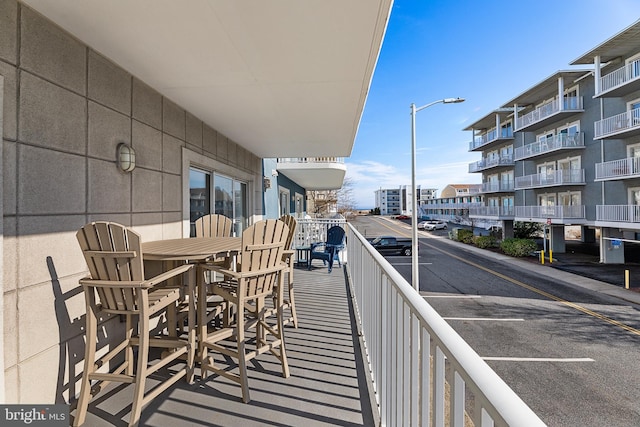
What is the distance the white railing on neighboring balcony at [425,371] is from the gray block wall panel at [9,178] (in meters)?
1.94

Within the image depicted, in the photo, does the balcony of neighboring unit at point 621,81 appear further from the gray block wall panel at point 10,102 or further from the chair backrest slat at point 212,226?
the gray block wall panel at point 10,102

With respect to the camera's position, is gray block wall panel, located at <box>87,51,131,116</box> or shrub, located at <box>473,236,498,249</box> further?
shrub, located at <box>473,236,498,249</box>

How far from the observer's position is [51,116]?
1.78 m

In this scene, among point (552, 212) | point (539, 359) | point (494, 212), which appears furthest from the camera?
point (494, 212)

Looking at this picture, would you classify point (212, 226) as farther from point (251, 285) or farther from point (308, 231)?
point (308, 231)

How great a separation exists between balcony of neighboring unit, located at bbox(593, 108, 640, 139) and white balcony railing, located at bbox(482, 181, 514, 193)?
7.09 m

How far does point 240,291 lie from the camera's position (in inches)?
74.8

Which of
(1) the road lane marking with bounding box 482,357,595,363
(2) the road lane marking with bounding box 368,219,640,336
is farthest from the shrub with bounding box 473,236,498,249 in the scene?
(1) the road lane marking with bounding box 482,357,595,363

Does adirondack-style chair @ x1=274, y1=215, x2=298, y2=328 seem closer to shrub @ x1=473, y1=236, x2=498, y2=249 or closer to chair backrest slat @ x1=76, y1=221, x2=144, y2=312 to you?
chair backrest slat @ x1=76, y1=221, x2=144, y2=312

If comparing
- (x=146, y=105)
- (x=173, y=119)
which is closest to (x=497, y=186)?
(x=173, y=119)

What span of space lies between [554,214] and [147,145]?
763 inches

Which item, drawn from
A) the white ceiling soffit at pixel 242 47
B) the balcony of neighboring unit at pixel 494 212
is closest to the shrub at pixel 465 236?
the balcony of neighboring unit at pixel 494 212

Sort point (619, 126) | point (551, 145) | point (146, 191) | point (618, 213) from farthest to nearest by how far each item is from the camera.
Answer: point (551, 145), point (618, 213), point (619, 126), point (146, 191)

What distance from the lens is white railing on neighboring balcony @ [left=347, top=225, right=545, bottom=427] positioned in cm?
51
